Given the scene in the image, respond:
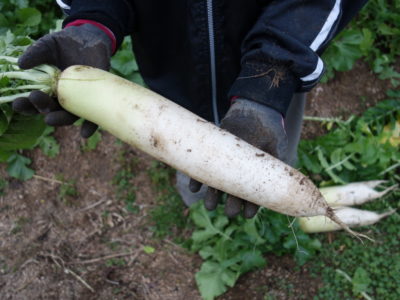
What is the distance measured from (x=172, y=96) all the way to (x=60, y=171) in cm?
138

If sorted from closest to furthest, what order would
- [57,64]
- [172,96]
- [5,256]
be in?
[57,64] → [172,96] → [5,256]

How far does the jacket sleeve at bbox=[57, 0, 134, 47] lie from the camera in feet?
6.21

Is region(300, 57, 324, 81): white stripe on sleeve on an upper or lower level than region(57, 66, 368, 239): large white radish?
upper

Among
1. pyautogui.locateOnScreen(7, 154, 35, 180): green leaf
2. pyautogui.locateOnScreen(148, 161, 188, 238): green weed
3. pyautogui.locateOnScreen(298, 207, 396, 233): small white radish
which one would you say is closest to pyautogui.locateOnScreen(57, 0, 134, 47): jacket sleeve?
pyautogui.locateOnScreen(148, 161, 188, 238): green weed

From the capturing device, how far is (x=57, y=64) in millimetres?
1900

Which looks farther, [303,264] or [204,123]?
[303,264]

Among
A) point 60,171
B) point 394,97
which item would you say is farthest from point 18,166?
point 394,97

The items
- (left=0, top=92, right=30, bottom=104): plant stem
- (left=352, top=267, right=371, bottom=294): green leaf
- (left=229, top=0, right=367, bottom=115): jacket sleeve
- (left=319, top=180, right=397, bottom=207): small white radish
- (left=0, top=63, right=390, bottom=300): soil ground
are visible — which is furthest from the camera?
(left=319, top=180, right=397, bottom=207): small white radish

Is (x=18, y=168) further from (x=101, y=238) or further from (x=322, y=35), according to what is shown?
(x=322, y=35)

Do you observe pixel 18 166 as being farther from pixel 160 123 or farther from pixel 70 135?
pixel 160 123

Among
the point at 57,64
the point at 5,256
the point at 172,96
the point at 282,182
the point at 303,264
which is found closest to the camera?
the point at 282,182

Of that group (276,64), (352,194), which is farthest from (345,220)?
(276,64)

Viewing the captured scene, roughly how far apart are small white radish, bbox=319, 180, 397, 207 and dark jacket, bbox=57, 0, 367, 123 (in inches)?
50.2

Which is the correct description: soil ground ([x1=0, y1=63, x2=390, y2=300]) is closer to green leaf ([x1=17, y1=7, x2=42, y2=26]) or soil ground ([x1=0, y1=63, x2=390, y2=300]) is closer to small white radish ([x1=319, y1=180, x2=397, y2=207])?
small white radish ([x1=319, y1=180, x2=397, y2=207])
